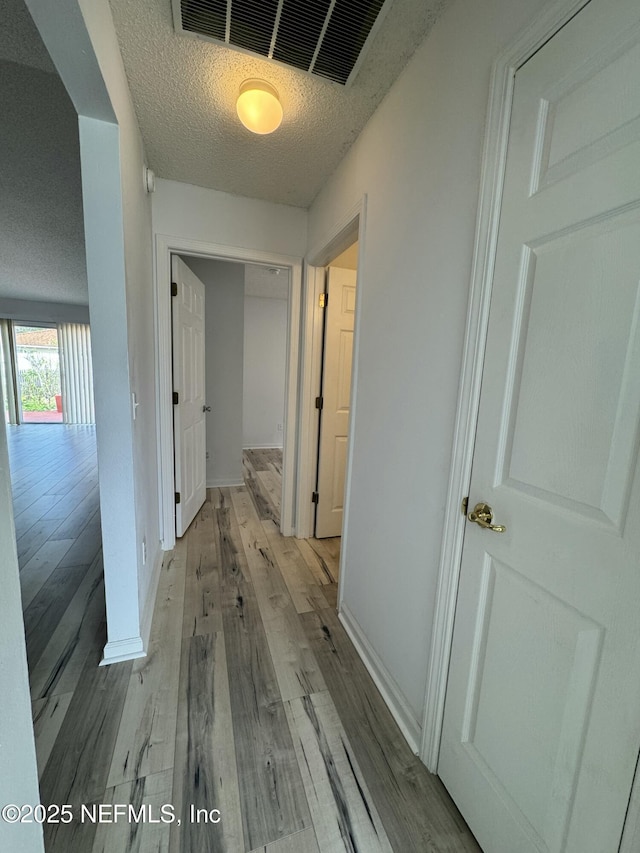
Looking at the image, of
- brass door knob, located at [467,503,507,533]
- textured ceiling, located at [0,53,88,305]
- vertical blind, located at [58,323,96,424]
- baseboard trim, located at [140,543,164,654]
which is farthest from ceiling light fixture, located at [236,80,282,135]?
vertical blind, located at [58,323,96,424]

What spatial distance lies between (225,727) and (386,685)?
0.64m

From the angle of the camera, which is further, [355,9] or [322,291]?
[322,291]

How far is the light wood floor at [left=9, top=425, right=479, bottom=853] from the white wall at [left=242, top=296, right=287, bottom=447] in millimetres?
3526

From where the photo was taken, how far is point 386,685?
1376 mm

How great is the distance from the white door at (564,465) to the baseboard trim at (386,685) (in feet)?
0.89

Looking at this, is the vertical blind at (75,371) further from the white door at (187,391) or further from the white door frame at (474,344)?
the white door frame at (474,344)

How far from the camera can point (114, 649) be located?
1489 mm

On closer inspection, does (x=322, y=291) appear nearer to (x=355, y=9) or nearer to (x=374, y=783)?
(x=355, y=9)

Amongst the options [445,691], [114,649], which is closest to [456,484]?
[445,691]

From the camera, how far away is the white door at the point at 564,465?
2.02 feet

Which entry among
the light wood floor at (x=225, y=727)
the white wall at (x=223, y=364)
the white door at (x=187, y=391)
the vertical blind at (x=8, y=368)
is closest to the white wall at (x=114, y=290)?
the light wood floor at (x=225, y=727)

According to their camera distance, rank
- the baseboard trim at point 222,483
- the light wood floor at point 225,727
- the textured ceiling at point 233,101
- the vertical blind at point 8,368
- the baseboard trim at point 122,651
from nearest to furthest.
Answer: the light wood floor at point 225,727 < the textured ceiling at point 233,101 < the baseboard trim at point 122,651 < the baseboard trim at point 222,483 < the vertical blind at point 8,368

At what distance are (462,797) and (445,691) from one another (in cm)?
27

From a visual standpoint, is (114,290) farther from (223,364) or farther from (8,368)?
(8,368)
